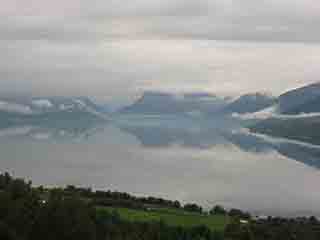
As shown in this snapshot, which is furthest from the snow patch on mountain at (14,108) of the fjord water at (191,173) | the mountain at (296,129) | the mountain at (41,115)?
the fjord water at (191,173)

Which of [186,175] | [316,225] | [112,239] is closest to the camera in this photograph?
[112,239]

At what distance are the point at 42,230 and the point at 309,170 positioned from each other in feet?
123

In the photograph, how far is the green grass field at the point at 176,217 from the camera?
18391 mm

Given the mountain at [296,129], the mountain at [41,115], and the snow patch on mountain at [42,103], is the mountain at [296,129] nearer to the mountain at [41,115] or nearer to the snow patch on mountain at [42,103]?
the mountain at [41,115]

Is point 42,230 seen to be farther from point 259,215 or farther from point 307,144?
point 307,144

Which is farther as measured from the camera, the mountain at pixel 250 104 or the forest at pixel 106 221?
the mountain at pixel 250 104

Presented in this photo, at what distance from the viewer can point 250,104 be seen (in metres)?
188

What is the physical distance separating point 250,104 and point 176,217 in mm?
171513

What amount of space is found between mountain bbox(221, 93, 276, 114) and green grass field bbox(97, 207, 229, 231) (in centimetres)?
15641

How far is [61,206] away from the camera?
855cm

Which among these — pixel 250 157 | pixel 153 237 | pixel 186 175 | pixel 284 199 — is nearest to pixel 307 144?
pixel 250 157

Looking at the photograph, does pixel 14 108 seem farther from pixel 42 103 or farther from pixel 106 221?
pixel 106 221

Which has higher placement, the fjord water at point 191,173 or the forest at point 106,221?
the fjord water at point 191,173

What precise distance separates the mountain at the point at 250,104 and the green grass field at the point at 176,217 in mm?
156406
